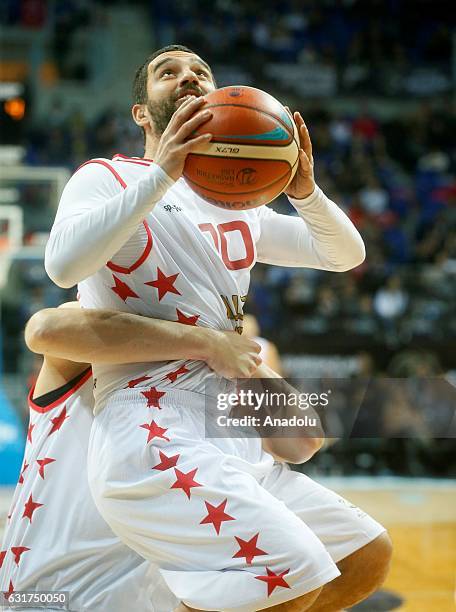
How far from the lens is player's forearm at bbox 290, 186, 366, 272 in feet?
8.77

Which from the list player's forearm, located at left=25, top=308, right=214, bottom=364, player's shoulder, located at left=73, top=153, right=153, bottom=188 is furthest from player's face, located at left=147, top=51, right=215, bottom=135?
player's forearm, located at left=25, top=308, right=214, bottom=364

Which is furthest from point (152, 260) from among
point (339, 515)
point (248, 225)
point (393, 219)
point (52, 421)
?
point (393, 219)

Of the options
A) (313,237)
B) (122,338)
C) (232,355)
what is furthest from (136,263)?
(313,237)

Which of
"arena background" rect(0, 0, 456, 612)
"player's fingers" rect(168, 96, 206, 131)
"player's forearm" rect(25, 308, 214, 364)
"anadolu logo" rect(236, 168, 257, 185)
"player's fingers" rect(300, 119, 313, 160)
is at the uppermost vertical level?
"player's fingers" rect(168, 96, 206, 131)

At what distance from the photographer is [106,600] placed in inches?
105

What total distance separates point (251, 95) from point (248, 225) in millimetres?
485

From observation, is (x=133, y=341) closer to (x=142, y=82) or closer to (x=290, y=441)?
(x=290, y=441)

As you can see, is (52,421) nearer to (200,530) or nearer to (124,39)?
(200,530)

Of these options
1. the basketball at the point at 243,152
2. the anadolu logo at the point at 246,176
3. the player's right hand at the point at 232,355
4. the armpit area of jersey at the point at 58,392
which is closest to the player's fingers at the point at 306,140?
the basketball at the point at 243,152

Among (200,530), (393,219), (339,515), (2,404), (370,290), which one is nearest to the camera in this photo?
(200,530)

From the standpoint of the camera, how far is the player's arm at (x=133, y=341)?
2432 millimetres

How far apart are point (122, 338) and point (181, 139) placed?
0.59 meters

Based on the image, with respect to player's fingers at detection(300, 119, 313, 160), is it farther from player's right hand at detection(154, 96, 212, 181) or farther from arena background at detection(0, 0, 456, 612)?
arena background at detection(0, 0, 456, 612)

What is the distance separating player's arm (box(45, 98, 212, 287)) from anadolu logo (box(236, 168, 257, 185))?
0.54 ft
